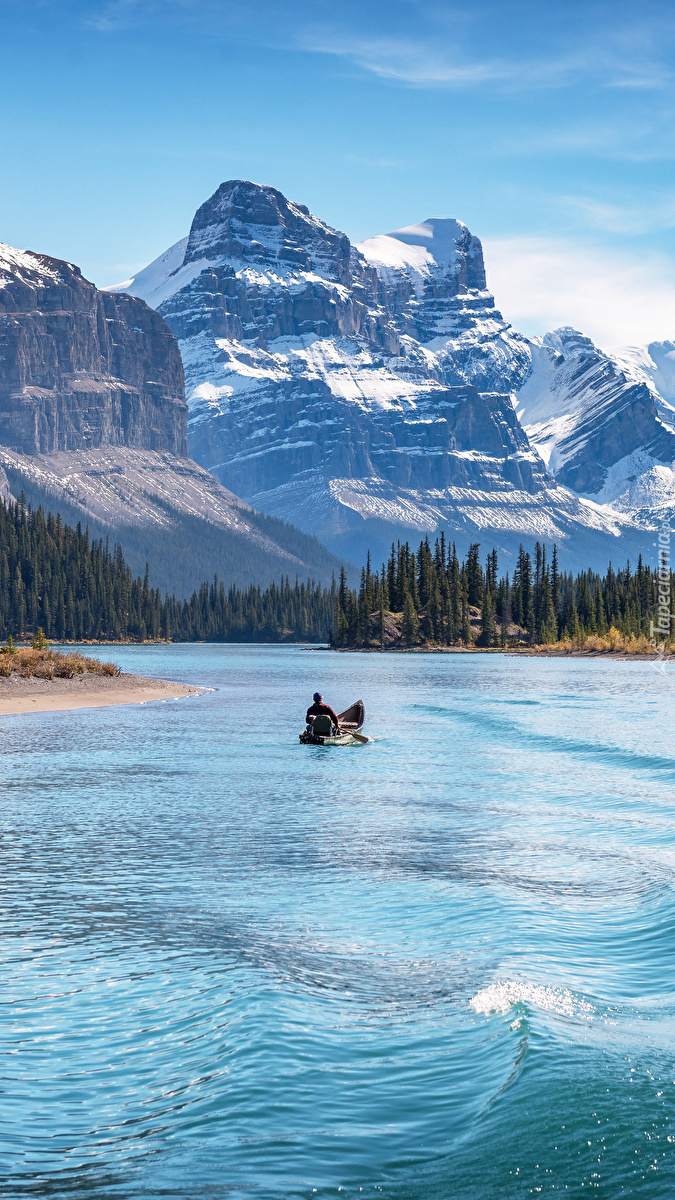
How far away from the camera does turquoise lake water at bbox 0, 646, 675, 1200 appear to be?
10.2 m

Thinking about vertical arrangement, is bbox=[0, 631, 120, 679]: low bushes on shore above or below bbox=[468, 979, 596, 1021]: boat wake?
above

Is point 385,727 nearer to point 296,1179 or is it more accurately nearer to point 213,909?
point 213,909

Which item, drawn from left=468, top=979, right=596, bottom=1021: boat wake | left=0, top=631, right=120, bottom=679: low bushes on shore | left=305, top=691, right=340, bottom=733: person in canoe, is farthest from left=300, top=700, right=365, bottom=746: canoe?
left=0, top=631, right=120, bottom=679: low bushes on shore

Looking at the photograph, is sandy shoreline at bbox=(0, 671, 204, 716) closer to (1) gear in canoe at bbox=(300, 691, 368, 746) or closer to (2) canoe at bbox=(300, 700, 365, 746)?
(2) canoe at bbox=(300, 700, 365, 746)

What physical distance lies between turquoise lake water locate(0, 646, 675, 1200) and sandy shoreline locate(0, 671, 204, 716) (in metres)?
32.7

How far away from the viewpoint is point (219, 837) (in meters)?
25.3

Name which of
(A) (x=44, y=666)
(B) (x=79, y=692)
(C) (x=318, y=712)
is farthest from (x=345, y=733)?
(A) (x=44, y=666)

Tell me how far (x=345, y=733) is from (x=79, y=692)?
112 ft

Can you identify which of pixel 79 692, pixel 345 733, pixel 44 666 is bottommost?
pixel 345 733

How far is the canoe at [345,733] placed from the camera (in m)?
46.6

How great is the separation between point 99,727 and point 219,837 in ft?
98.9

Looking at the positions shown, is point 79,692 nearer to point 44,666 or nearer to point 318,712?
point 44,666

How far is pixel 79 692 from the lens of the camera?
76.2m

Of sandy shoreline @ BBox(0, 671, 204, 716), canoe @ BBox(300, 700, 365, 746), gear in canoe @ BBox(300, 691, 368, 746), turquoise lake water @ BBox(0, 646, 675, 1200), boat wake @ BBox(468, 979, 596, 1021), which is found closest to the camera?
turquoise lake water @ BBox(0, 646, 675, 1200)
